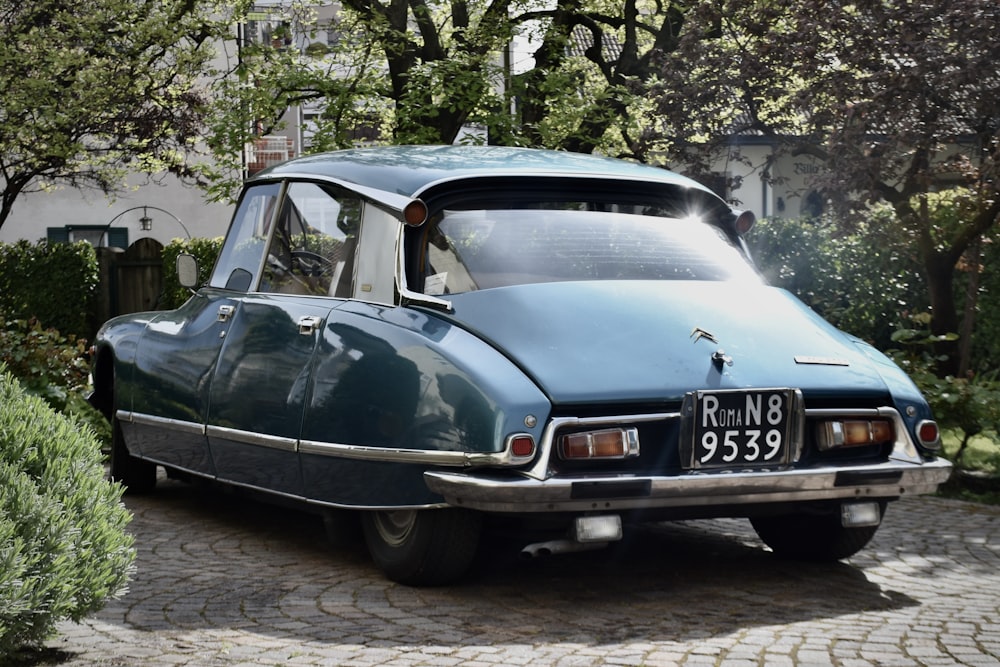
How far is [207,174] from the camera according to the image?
17.2 m

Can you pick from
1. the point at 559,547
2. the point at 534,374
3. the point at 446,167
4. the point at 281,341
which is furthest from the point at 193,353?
the point at 559,547

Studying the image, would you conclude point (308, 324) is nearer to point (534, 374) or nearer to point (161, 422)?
point (534, 374)

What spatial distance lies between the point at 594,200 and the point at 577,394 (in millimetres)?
1487

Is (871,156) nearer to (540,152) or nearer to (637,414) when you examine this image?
(540,152)

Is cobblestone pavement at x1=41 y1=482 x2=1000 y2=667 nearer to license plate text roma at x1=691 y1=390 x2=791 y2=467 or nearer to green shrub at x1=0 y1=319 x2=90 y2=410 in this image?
license plate text roma at x1=691 y1=390 x2=791 y2=467

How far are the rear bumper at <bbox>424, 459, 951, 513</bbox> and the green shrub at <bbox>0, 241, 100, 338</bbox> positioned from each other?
17054 millimetres

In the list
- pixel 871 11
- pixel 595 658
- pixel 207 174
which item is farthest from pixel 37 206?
→ pixel 595 658

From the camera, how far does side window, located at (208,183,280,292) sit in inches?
307

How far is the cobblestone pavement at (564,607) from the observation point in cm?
514

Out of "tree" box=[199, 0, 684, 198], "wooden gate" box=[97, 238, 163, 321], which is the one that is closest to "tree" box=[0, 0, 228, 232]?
"wooden gate" box=[97, 238, 163, 321]

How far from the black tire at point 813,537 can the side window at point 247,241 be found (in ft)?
9.39

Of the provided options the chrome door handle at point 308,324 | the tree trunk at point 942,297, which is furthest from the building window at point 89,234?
the chrome door handle at point 308,324

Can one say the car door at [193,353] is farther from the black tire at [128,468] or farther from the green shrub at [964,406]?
the green shrub at [964,406]

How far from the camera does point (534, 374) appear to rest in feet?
18.6
